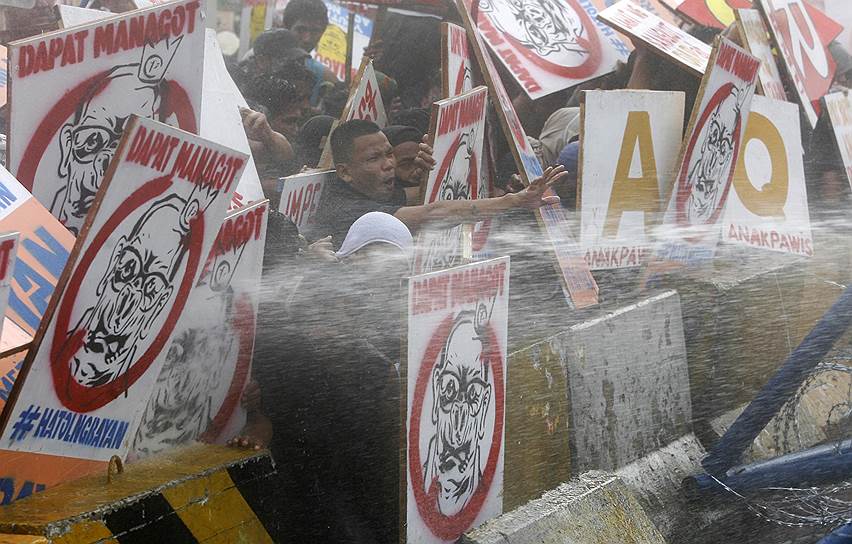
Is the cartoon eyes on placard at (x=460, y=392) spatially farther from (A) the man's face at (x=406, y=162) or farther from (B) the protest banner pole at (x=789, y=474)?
(B) the protest banner pole at (x=789, y=474)

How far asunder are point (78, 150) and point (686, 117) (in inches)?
149

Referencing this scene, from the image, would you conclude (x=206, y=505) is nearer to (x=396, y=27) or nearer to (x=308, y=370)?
(x=308, y=370)

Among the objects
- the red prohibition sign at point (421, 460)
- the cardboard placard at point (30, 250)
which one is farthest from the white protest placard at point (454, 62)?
the cardboard placard at point (30, 250)

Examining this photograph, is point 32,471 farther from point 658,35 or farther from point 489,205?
point 658,35

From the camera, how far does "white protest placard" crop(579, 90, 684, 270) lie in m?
5.48

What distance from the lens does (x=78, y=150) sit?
3.62 metres

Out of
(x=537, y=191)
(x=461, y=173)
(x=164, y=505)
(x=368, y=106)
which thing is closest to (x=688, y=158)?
(x=537, y=191)

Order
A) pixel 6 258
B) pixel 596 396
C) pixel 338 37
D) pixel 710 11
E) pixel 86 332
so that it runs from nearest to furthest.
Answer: pixel 6 258
pixel 86 332
pixel 596 396
pixel 710 11
pixel 338 37

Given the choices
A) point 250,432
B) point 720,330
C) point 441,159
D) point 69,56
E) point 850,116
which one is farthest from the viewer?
point 850,116

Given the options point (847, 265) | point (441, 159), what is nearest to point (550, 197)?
point (441, 159)

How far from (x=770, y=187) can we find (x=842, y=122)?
1.27 meters

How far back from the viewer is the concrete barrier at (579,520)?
168 inches

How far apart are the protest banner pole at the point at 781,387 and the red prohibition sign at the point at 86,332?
3146 mm

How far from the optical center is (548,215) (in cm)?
528
